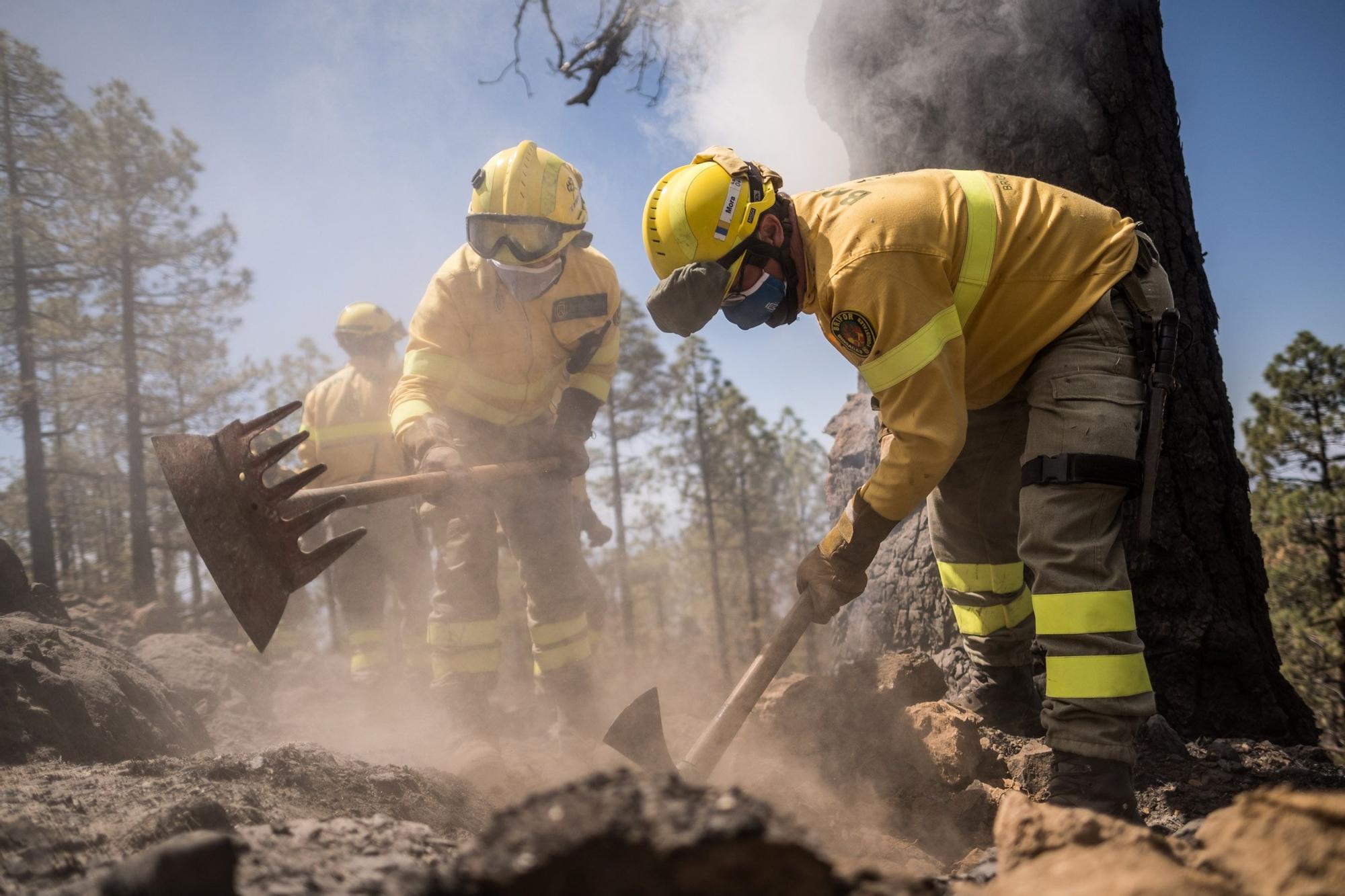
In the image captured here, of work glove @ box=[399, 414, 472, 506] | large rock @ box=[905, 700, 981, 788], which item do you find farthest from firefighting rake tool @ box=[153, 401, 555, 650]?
large rock @ box=[905, 700, 981, 788]

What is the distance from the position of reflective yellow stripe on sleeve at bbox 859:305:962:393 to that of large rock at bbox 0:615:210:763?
136 inches

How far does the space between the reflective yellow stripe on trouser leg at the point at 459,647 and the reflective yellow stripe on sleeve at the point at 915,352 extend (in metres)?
2.85

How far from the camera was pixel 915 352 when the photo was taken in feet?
7.86

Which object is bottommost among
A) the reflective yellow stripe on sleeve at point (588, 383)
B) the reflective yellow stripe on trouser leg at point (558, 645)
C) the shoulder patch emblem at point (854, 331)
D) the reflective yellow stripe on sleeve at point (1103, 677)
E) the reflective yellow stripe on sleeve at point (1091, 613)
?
the reflective yellow stripe on trouser leg at point (558, 645)

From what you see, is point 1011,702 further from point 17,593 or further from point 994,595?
point 17,593

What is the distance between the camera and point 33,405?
14016 millimetres

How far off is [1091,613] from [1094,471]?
45 cm

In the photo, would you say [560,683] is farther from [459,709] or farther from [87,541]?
[87,541]

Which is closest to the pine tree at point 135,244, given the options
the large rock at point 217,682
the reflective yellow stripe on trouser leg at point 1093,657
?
the large rock at point 217,682

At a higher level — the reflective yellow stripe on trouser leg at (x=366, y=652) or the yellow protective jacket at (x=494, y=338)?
the yellow protective jacket at (x=494, y=338)

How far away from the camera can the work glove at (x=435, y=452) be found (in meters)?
3.83

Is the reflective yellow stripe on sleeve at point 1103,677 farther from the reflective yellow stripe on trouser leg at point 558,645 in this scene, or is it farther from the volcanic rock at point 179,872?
the reflective yellow stripe on trouser leg at point 558,645

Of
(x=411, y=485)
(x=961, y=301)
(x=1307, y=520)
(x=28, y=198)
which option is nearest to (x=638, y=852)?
(x=961, y=301)

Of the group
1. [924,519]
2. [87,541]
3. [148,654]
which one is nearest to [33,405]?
[148,654]
